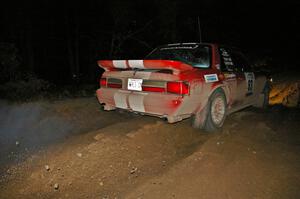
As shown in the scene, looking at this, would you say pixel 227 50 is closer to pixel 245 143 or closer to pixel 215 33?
pixel 245 143

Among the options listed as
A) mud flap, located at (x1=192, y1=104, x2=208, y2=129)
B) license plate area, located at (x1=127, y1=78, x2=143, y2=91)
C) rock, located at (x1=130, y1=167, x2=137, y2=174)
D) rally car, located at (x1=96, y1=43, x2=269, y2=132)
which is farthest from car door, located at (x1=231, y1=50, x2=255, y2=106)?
rock, located at (x1=130, y1=167, x2=137, y2=174)

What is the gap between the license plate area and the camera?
4.62 m

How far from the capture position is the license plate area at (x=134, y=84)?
4.62 m

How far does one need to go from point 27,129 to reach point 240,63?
14.5 ft

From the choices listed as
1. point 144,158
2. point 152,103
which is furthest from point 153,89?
point 144,158

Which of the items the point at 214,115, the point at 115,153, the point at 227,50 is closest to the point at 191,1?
the point at 227,50

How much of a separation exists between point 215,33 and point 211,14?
1653mm

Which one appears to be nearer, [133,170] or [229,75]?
[133,170]

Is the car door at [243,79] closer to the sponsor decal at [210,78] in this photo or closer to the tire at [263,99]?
the tire at [263,99]

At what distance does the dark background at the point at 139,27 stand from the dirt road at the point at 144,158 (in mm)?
9885

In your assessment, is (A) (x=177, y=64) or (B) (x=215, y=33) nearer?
(A) (x=177, y=64)

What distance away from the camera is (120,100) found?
191 inches

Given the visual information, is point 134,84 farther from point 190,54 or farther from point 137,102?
point 190,54

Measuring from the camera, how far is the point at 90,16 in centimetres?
1958
